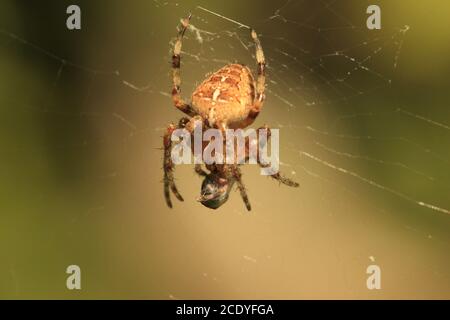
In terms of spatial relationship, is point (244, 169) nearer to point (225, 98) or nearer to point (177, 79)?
point (177, 79)

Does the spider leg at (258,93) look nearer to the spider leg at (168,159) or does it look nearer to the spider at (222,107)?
the spider at (222,107)

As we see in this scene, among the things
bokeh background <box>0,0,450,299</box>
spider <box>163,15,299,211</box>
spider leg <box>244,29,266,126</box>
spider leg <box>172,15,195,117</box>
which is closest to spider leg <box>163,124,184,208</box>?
spider <box>163,15,299,211</box>

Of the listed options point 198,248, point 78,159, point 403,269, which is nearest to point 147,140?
point 78,159

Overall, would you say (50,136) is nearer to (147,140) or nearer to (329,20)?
(147,140)

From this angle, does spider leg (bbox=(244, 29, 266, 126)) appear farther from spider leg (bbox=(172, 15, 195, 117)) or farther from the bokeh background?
the bokeh background

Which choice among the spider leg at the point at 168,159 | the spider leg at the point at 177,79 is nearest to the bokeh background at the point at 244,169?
the spider leg at the point at 177,79

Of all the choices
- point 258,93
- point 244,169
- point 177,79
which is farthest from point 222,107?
point 244,169
